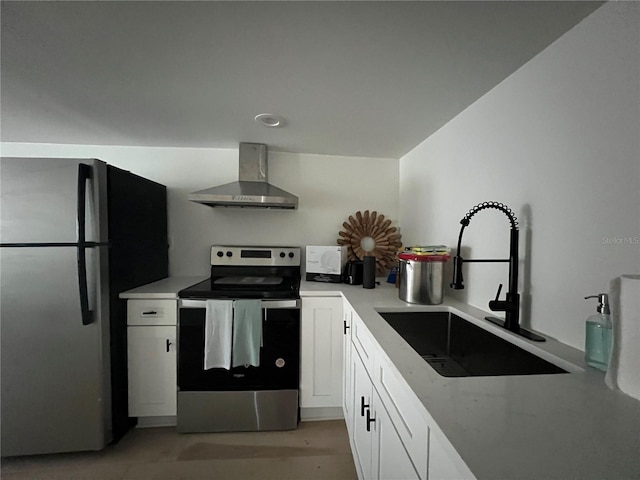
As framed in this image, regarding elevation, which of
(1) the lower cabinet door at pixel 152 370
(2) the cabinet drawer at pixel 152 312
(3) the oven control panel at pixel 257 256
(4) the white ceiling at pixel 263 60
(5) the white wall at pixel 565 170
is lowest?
(1) the lower cabinet door at pixel 152 370

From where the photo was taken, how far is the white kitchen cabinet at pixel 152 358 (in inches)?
62.0

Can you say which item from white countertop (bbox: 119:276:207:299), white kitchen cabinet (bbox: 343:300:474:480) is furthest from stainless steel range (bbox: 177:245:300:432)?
white kitchen cabinet (bbox: 343:300:474:480)

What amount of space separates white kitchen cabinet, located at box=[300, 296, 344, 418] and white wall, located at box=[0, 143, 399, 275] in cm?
76

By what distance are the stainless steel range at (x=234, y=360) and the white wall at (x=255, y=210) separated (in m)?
0.71

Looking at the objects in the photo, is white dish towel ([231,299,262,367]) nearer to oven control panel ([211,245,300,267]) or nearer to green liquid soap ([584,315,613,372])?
oven control panel ([211,245,300,267])

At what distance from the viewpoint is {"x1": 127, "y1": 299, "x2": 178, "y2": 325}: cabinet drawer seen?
1566 mm

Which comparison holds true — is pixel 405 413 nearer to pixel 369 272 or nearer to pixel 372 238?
pixel 369 272

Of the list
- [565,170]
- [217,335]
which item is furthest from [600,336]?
[217,335]

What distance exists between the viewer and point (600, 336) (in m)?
0.67

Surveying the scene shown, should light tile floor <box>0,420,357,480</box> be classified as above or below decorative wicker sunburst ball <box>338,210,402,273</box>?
below

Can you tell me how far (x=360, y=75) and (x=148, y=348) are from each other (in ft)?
6.72

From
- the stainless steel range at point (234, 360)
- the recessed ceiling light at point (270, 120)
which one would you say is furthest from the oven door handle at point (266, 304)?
the recessed ceiling light at point (270, 120)

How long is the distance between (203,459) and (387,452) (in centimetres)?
124

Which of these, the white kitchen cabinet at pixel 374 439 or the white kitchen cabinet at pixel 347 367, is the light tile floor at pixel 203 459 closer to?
the white kitchen cabinet at pixel 347 367
